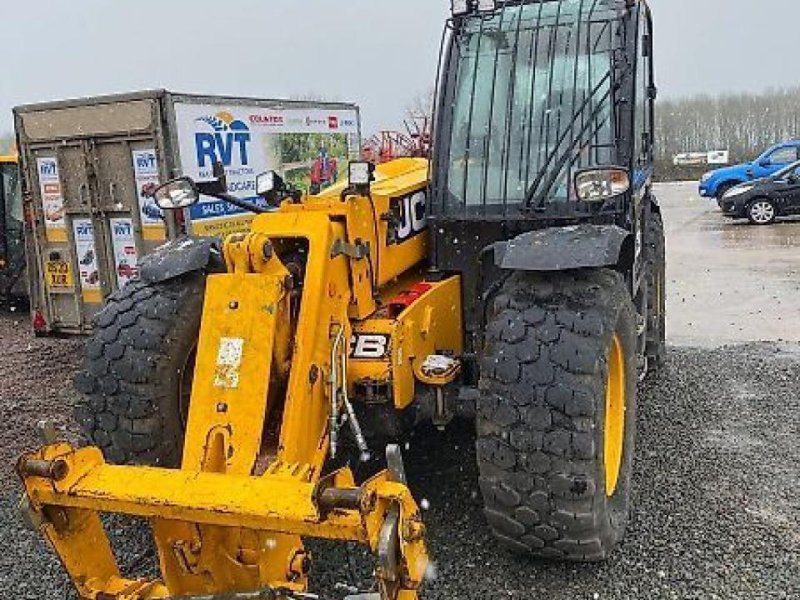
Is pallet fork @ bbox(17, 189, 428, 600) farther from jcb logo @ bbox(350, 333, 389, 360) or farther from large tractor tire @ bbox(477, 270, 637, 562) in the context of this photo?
large tractor tire @ bbox(477, 270, 637, 562)

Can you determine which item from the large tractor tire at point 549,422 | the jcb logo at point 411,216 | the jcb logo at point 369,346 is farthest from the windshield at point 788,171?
the jcb logo at point 369,346

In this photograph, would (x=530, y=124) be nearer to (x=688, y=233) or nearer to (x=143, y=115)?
(x=143, y=115)

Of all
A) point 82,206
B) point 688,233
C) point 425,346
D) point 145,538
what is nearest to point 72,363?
point 82,206

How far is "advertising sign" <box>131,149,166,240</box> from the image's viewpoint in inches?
323

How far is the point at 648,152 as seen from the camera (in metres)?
5.65

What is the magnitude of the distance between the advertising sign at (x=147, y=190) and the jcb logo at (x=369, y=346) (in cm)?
478

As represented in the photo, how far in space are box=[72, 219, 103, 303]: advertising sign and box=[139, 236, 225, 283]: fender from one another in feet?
16.0

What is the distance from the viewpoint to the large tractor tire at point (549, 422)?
11.3 ft

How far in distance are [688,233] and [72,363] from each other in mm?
13761

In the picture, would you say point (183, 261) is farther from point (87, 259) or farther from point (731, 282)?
point (731, 282)

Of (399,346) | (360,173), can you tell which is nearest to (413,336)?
(399,346)

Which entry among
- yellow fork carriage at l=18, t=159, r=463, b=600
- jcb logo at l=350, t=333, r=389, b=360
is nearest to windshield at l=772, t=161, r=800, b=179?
yellow fork carriage at l=18, t=159, r=463, b=600

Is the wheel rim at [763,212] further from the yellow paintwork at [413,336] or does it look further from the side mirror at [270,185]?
the side mirror at [270,185]

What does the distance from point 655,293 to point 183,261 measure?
3.78 meters
